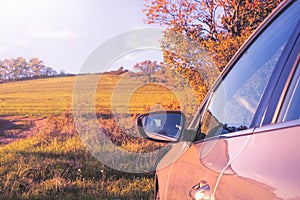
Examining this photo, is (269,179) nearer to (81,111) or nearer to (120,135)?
(120,135)

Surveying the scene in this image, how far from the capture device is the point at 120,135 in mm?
10289

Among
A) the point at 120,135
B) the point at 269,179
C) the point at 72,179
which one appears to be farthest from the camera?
the point at 120,135

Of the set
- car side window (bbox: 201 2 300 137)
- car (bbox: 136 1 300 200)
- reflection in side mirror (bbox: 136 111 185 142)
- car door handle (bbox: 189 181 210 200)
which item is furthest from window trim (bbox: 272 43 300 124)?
reflection in side mirror (bbox: 136 111 185 142)

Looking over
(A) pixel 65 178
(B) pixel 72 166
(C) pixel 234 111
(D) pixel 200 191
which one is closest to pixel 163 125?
(C) pixel 234 111

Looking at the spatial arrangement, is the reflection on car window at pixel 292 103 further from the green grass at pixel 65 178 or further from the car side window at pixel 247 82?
the green grass at pixel 65 178

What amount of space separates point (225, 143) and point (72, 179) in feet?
15.9

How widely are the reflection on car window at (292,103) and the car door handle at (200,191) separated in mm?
412

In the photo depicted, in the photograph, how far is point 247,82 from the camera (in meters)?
1.70

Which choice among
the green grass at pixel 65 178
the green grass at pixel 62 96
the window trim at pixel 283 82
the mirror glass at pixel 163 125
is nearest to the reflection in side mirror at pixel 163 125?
the mirror glass at pixel 163 125

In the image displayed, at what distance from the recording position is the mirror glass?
2.51 metres

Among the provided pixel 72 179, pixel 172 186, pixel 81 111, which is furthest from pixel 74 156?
pixel 81 111

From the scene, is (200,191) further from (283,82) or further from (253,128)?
(283,82)

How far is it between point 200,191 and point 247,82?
55cm

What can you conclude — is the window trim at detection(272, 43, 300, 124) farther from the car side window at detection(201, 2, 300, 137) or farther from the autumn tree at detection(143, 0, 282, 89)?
the autumn tree at detection(143, 0, 282, 89)
